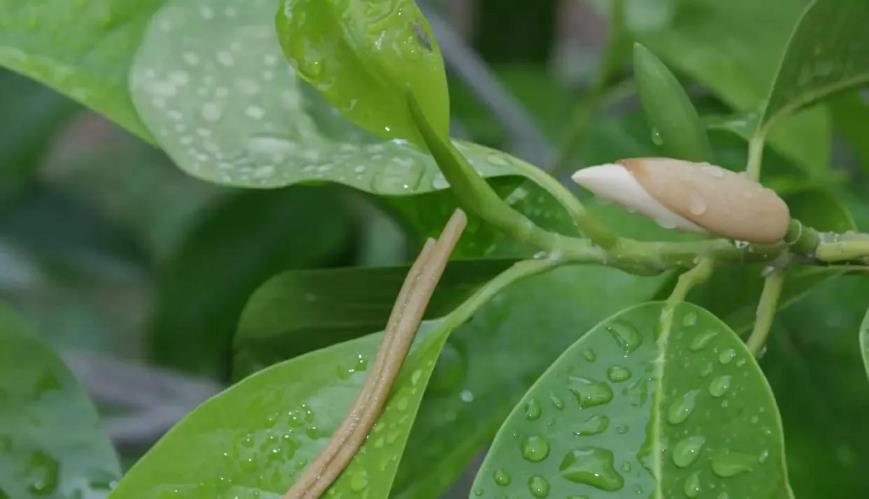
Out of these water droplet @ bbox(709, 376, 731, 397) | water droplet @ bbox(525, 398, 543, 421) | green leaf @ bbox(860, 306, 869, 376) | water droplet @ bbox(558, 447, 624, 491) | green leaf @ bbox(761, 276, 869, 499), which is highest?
green leaf @ bbox(860, 306, 869, 376)

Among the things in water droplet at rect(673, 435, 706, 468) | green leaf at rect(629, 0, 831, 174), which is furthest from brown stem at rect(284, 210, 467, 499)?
green leaf at rect(629, 0, 831, 174)

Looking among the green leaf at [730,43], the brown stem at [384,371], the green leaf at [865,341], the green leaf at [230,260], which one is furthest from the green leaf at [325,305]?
the green leaf at [230,260]

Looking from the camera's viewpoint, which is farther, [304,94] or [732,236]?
[304,94]

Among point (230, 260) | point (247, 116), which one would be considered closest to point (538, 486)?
point (247, 116)

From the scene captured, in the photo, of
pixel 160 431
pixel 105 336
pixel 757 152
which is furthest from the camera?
pixel 105 336

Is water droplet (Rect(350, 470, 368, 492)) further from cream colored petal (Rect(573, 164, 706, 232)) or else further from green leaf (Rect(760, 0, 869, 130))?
green leaf (Rect(760, 0, 869, 130))

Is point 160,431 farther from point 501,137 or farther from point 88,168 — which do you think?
point 88,168

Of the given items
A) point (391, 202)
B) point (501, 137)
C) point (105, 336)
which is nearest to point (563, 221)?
point (391, 202)

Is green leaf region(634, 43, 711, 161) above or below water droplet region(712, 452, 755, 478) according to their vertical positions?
A: above
